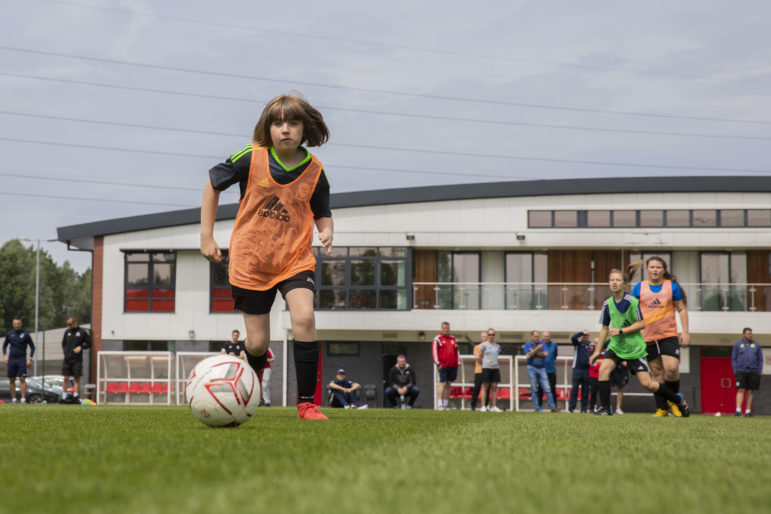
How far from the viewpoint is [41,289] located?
98562 mm

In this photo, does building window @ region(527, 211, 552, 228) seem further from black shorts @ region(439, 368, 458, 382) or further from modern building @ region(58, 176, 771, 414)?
black shorts @ region(439, 368, 458, 382)

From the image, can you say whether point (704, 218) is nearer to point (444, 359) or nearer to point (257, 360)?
point (444, 359)

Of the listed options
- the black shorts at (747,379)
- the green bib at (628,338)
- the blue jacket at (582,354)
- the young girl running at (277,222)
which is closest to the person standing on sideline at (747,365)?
the black shorts at (747,379)

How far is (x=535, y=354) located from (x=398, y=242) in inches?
611

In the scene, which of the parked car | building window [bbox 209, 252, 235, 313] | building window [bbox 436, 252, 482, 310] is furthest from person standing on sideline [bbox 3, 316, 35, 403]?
building window [bbox 436, 252, 482, 310]

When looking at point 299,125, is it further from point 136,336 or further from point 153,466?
point 136,336

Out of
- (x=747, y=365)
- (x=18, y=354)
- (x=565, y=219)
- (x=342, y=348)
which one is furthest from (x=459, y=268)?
(x=18, y=354)

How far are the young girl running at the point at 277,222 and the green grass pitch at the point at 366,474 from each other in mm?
2012

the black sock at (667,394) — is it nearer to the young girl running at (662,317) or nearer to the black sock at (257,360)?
the young girl running at (662,317)

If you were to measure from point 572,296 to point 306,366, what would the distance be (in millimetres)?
28695

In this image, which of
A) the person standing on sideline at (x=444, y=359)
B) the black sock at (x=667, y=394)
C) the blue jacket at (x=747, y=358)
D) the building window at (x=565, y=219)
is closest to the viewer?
the black sock at (x=667, y=394)

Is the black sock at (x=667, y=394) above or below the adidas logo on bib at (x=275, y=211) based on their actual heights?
below

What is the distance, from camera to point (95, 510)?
7.62 feet

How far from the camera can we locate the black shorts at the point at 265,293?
6.96 meters
